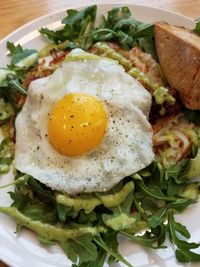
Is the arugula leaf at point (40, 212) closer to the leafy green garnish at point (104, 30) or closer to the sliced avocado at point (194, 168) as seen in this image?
the sliced avocado at point (194, 168)

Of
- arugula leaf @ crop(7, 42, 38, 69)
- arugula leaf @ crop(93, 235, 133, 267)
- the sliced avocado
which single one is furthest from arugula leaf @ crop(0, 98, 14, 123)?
the sliced avocado

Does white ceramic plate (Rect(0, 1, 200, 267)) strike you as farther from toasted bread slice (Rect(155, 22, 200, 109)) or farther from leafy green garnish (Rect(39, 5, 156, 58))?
leafy green garnish (Rect(39, 5, 156, 58))

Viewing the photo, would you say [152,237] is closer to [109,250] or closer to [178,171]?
[109,250]

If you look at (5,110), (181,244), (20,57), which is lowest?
(181,244)

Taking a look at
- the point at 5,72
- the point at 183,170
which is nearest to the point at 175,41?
the point at 183,170

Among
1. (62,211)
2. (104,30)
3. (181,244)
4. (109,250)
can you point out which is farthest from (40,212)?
(104,30)

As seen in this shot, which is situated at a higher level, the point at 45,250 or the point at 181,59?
the point at 181,59

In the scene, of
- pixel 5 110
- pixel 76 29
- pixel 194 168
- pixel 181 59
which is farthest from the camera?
pixel 76 29

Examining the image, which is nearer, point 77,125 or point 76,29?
point 77,125
